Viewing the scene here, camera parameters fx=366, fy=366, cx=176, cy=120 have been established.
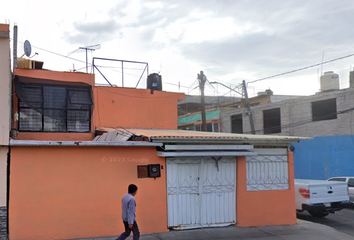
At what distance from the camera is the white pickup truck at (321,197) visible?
12.3 m

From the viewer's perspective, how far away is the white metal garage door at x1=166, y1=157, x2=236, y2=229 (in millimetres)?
9852

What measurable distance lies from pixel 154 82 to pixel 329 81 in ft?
51.9

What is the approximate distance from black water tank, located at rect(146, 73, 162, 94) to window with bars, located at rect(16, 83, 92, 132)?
3412mm

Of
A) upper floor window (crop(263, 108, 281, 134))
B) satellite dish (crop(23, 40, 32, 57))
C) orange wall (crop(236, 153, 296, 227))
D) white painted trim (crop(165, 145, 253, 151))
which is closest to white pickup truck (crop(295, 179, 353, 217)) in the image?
orange wall (crop(236, 153, 296, 227))

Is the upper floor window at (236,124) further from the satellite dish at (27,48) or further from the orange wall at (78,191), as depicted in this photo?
the orange wall at (78,191)

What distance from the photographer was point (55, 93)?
11.8 meters

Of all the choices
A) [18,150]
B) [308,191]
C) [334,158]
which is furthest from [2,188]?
[334,158]

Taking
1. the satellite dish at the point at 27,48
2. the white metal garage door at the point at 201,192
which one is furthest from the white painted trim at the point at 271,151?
the satellite dish at the point at 27,48

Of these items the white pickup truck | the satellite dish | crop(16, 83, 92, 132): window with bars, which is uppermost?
the satellite dish

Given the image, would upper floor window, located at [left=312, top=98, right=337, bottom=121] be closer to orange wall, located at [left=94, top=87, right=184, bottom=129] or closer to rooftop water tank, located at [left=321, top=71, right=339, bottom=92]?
rooftop water tank, located at [left=321, top=71, right=339, bottom=92]

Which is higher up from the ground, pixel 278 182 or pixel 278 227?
pixel 278 182

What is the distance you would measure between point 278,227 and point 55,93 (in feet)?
26.2

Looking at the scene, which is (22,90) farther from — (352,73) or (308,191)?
(352,73)

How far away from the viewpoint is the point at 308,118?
79.3 feet
